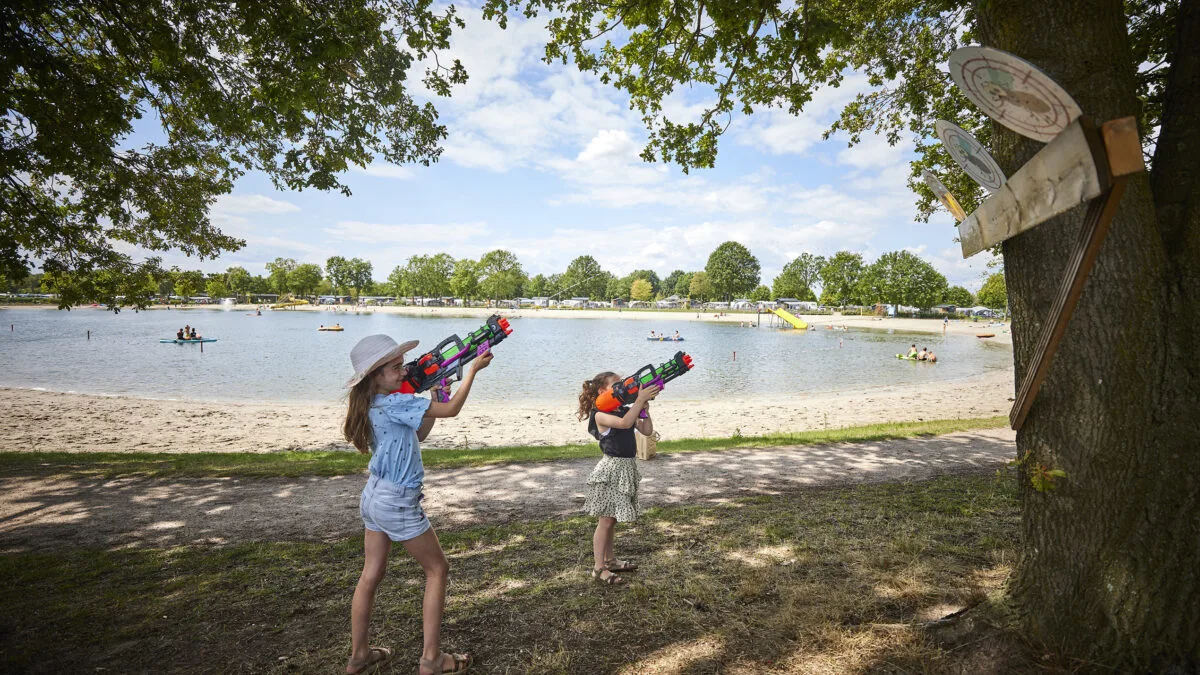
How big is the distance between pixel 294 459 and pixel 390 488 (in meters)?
8.53

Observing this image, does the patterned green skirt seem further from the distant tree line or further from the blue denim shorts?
the distant tree line

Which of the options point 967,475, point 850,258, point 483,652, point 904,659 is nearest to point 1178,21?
point 904,659

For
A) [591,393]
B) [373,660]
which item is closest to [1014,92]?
[591,393]

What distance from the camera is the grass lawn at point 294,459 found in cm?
838

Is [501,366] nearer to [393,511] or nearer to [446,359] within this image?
[446,359]

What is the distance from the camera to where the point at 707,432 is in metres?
14.0

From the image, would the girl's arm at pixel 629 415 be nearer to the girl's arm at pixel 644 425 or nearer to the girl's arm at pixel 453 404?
the girl's arm at pixel 644 425

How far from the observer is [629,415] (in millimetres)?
3980

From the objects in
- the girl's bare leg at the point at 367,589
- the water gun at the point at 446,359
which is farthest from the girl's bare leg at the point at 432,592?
the water gun at the point at 446,359

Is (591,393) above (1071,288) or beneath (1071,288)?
beneath

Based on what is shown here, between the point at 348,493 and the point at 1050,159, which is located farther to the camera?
the point at 348,493

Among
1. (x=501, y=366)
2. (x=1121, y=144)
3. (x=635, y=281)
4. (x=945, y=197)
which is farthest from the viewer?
(x=635, y=281)

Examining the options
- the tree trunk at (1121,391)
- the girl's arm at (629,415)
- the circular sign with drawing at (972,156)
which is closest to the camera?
the circular sign with drawing at (972,156)

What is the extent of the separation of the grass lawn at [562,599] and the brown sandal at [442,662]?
95 millimetres
